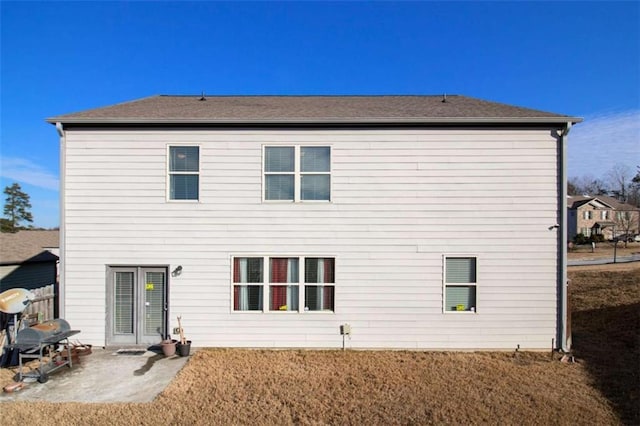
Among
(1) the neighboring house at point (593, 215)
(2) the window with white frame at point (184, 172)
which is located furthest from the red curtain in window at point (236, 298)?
(1) the neighboring house at point (593, 215)

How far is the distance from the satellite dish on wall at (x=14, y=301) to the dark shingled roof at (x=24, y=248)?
8468mm

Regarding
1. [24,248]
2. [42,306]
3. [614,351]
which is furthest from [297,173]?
[24,248]

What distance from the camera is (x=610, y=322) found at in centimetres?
999

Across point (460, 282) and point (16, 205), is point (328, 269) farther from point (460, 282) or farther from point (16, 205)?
point (16, 205)

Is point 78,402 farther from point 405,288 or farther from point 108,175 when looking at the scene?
point 405,288

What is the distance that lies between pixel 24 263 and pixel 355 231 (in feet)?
46.2

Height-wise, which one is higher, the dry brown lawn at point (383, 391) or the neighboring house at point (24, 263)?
the neighboring house at point (24, 263)

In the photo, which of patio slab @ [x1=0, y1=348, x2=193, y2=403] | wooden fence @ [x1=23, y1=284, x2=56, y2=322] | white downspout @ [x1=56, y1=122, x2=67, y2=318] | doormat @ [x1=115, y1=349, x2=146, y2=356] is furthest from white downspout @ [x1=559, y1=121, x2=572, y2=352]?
wooden fence @ [x1=23, y1=284, x2=56, y2=322]

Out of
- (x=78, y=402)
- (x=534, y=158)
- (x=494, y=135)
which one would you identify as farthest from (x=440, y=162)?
(x=78, y=402)

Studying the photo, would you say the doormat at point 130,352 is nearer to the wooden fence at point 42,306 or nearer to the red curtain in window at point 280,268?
the wooden fence at point 42,306

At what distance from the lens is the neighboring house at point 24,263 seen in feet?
44.3

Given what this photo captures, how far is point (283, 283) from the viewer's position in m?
8.17

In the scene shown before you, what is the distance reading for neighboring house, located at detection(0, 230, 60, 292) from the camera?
44.3 ft

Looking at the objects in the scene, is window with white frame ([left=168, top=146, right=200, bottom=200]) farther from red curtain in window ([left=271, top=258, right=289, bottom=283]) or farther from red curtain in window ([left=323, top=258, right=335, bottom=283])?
red curtain in window ([left=323, top=258, right=335, bottom=283])
